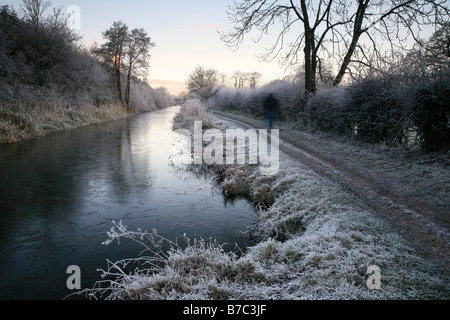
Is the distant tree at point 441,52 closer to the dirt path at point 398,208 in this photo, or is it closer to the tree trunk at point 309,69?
the dirt path at point 398,208

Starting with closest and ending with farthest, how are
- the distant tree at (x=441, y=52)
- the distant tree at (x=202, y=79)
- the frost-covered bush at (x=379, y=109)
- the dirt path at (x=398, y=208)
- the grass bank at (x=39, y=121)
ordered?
the dirt path at (x=398, y=208) → the distant tree at (x=441, y=52) → the frost-covered bush at (x=379, y=109) → the grass bank at (x=39, y=121) → the distant tree at (x=202, y=79)

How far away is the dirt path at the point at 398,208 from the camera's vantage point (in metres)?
3.40

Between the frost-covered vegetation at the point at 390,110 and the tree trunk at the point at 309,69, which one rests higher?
the tree trunk at the point at 309,69

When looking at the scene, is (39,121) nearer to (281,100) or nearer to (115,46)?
(281,100)

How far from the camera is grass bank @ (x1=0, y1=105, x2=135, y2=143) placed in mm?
12539

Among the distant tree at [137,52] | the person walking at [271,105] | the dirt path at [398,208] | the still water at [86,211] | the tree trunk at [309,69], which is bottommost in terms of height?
the still water at [86,211]

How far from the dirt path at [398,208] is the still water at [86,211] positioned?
2235mm

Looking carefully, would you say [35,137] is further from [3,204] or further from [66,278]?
[66,278]

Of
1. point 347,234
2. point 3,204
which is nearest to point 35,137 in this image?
point 3,204

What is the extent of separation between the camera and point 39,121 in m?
14.8

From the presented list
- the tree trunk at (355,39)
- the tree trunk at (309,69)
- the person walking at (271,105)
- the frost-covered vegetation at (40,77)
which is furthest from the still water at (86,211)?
the person walking at (271,105)

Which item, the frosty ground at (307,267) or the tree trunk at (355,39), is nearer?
the frosty ground at (307,267)

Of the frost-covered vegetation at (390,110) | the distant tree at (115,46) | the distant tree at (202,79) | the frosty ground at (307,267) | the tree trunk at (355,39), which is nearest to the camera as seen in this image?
the frosty ground at (307,267)

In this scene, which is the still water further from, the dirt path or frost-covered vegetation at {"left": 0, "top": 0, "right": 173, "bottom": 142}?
frost-covered vegetation at {"left": 0, "top": 0, "right": 173, "bottom": 142}
